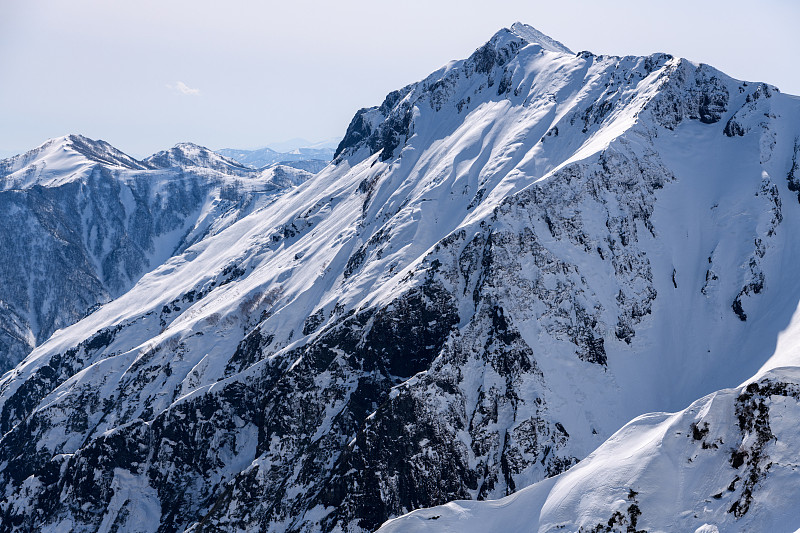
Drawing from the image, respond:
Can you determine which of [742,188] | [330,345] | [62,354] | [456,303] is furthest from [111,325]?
[742,188]

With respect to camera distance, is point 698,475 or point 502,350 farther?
point 502,350

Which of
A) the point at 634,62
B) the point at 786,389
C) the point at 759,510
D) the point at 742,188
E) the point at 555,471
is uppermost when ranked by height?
the point at 634,62

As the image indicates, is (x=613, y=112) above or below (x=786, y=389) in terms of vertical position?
above

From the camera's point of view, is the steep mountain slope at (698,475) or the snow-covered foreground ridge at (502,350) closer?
the steep mountain slope at (698,475)

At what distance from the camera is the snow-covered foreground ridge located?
8569cm

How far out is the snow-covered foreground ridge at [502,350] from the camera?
85688 mm

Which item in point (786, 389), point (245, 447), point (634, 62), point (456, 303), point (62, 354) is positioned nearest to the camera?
point (786, 389)

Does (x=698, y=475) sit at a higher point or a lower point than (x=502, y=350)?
lower

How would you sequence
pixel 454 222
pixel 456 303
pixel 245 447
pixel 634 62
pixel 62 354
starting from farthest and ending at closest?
pixel 62 354 < pixel 634 62 < pixel 454 222 < pixel 245 447 < pixel 456 303

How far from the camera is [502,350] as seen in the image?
9338 centimetres

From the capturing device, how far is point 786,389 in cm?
5569

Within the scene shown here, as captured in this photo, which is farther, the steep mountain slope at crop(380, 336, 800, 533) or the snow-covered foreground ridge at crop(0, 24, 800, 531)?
the snow-covered foreground ridge at crop(0, 24, 800, 531)

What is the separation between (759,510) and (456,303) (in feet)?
187

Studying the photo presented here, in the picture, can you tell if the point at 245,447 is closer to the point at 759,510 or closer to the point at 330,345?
the point at 330,345
